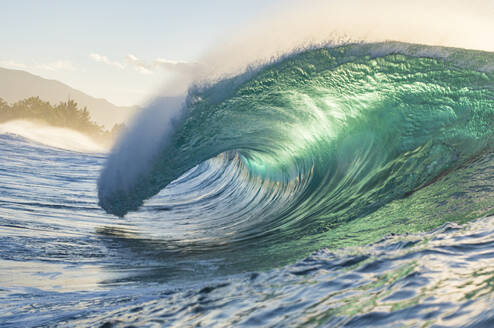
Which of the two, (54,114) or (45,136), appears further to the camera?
(54,114)

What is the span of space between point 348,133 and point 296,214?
123 cm

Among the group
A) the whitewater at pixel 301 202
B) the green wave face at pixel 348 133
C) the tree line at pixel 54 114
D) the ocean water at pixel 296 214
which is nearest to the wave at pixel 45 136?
the ocean water at pixel 296 214

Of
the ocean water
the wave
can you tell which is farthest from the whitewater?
the wave

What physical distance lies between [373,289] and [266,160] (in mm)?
6004

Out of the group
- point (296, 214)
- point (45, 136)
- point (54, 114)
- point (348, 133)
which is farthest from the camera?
point (54, 114)

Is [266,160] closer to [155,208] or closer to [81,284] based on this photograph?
[155,208]

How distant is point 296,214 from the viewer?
5480mm

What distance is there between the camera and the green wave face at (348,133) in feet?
14.3

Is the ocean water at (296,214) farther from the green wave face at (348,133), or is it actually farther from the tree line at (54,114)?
the tree line at (54,114)

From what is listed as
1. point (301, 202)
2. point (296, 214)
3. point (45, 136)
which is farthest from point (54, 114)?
point (296, 214)

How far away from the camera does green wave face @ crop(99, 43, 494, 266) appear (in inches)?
172

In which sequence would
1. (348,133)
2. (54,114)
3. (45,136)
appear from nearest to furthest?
(348,133)
(45,136)
(54,114)

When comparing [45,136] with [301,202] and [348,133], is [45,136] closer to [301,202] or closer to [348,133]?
[301,202]

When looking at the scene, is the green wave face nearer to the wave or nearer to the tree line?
the wave
